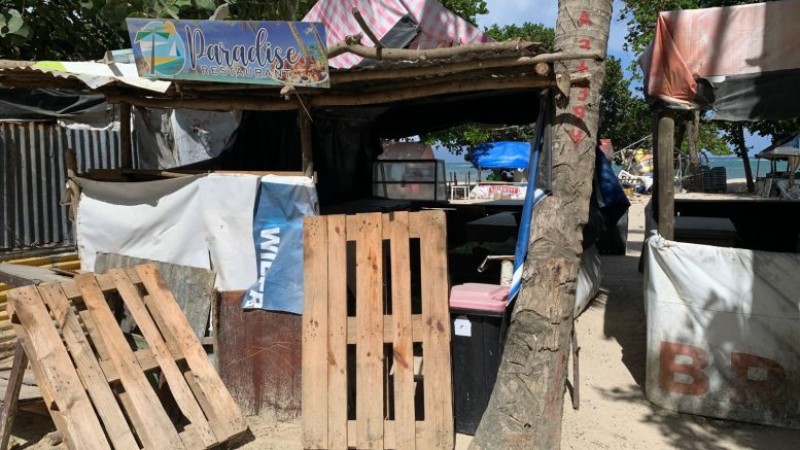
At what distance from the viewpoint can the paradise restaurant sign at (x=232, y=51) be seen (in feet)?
13.4

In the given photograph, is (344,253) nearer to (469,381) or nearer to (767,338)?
(469,381)

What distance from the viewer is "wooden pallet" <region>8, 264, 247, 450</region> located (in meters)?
3.96

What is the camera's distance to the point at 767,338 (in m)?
4.25

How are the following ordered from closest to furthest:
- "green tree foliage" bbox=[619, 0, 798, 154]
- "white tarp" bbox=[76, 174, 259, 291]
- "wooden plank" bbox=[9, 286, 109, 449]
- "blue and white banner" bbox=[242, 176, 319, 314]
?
"wooden plank" bbox=[9, 286, 109, 449] < "blue and white banner" bbox=[242, 176, 319, 314] < "white tarp" bbox=[76, 174, 259, 291] < "green tree foliage" bbox=[619, 0, 798, 154]

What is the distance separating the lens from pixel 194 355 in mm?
4496

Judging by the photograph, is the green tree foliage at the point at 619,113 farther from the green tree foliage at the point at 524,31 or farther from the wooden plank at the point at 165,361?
the wooden plank at the point at 165,361

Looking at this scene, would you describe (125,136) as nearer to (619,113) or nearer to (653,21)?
(653,21)

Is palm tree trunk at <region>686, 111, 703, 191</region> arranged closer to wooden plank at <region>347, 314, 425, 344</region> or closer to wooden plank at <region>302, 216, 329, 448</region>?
wooden plank at <region>347, 314, 425, 344</region>

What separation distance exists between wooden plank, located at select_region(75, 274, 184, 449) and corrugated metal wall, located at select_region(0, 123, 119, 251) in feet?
8.85

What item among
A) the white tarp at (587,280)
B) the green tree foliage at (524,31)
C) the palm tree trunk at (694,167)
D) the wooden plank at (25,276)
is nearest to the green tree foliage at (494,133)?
the green tree foliage at (524,31)

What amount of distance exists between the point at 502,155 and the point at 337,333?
2330 centimetres

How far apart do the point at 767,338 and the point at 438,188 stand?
5.98m

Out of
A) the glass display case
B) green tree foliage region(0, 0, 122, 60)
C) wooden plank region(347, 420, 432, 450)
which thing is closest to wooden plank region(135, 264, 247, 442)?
wooden plank region(347, 420, 432, 450)

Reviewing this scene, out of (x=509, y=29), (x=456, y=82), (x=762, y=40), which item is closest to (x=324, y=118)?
(x=456, y=82)
